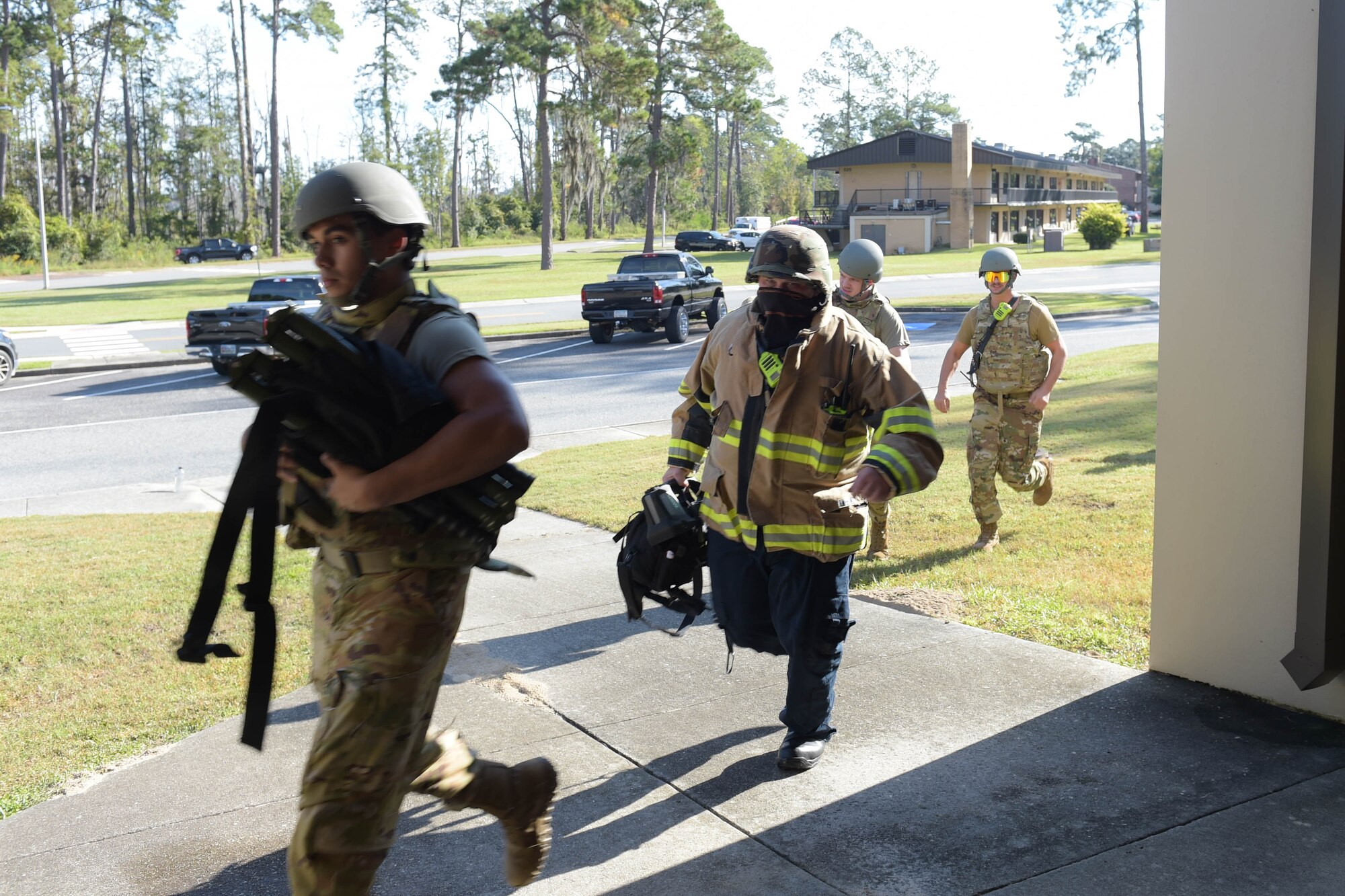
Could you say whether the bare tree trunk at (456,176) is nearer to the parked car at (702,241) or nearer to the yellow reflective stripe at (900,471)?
the parked car at (702,241)

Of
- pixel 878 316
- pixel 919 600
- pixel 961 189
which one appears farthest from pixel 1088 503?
pixel 961 189

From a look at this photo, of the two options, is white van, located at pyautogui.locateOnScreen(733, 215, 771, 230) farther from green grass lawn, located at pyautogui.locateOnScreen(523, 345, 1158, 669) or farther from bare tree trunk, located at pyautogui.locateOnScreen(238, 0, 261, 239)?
green grass lawn, located at pyautogui.locateOnScreen(523, 345, 1158, 669)

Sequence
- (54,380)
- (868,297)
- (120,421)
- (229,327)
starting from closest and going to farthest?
(868,297)
(120,421)
(229,327)
(54,380)

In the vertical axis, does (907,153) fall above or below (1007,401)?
above

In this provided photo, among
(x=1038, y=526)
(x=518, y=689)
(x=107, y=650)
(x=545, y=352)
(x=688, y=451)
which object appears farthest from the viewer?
(x=545, y=352)

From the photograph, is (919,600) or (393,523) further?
(919,600)

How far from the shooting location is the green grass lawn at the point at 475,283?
35.1m

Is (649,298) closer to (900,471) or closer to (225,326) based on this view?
(225,326)

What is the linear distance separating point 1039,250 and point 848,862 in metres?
63.8

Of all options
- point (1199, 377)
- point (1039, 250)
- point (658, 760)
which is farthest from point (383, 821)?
point (1039, 250)

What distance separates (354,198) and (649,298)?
20.7 metres

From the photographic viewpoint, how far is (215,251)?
67.5 m

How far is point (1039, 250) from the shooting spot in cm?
6359

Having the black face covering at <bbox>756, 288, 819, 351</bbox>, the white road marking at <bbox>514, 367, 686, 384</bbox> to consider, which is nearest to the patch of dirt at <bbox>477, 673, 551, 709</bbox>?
the black face covering at <bbox>756, 288, 819, 351</bbox>
